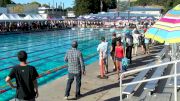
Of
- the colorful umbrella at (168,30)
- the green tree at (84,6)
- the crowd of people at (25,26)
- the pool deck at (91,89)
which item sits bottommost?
the pool deck at (91,89)

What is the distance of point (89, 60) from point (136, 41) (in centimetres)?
276

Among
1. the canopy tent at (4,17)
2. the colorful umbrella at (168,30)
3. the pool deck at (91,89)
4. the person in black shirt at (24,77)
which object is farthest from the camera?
the canopy tent at (4,17)

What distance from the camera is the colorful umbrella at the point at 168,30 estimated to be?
18.2 ft

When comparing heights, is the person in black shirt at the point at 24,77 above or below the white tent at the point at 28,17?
below

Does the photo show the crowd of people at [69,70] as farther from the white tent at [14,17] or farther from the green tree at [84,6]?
the green tree at [84,6]

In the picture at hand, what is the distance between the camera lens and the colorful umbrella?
5.56 m

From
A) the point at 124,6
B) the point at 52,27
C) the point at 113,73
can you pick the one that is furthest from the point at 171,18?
the point at 52,27

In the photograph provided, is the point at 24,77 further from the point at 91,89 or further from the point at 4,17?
the point at 4,17

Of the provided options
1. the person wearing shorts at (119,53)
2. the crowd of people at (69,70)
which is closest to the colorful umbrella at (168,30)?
the crowd of people at (69,70)

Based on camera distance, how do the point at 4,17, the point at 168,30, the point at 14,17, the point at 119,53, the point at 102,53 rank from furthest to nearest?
the point at 14,17
the point at 4,17
the point at 119,53
the point at 102,53
the point at 168,30

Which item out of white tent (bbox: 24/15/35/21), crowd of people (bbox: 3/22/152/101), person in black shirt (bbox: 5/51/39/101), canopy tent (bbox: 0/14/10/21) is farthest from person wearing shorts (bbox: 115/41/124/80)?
white tent (bbox: 24/15/35/21)

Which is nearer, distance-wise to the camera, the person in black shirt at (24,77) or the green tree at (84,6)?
the person in black shirt at (24,77)

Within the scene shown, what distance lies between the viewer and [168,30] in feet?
19.1

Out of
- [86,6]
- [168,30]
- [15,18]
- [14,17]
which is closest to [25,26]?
[15,18]
